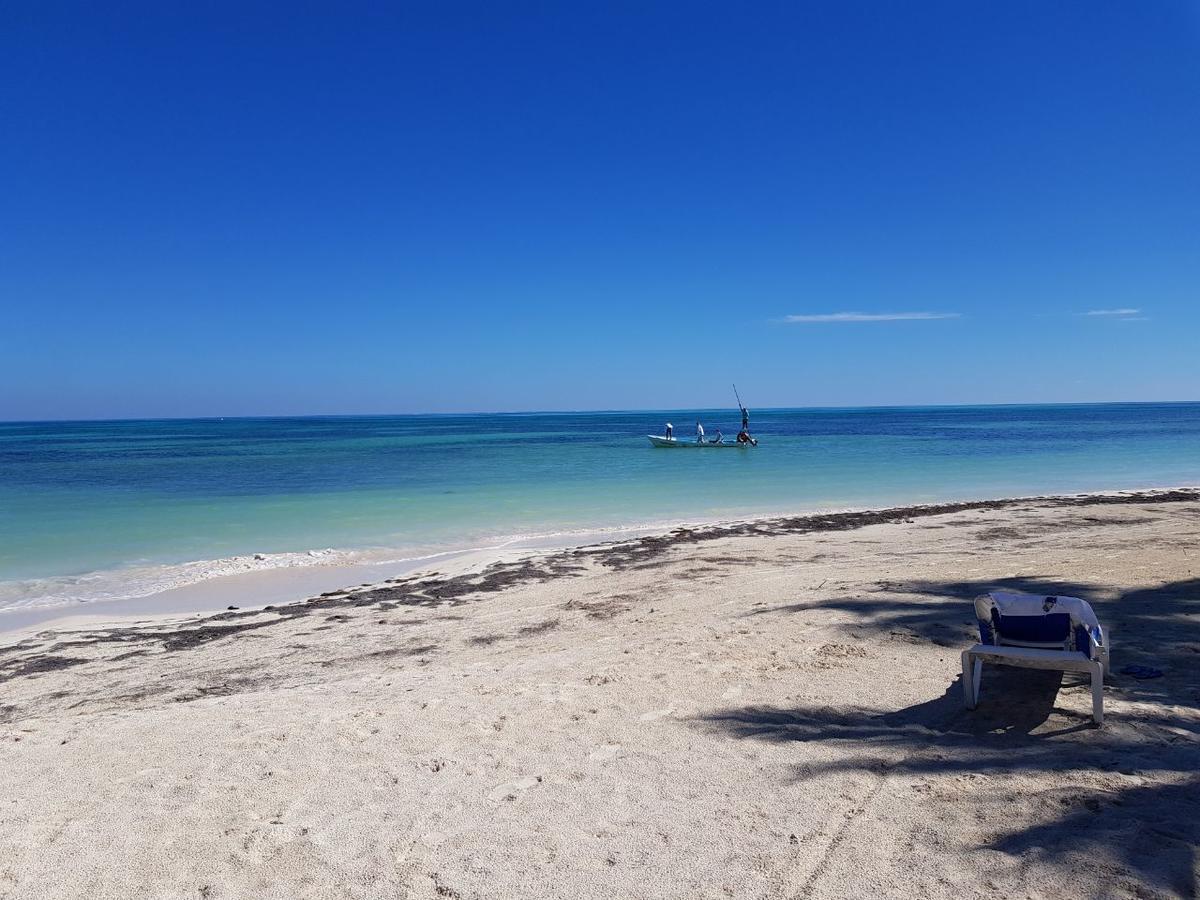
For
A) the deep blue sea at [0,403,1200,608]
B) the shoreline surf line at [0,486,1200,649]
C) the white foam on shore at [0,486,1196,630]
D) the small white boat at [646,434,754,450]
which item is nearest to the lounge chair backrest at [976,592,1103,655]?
the shoreline surf line at [0,486,1200,649]

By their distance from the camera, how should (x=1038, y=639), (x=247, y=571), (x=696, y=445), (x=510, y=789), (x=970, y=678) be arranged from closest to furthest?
(x=510, y=789)
(x=970, y=678)
(x=1038, y=639)
(x=247, y=571)
(x=696, y=445)

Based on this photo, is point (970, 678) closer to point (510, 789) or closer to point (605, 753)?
point (605, 753)

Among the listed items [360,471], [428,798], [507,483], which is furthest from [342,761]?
[360,471]

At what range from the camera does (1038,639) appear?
5.27m

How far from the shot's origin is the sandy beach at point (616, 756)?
11.3 feet

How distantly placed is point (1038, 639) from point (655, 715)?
2.69m

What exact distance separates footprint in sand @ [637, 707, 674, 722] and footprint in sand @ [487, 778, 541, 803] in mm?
1088

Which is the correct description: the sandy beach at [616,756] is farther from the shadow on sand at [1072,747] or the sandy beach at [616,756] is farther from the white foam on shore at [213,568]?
the white foam on shore at [213,568]

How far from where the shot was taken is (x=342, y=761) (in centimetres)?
475

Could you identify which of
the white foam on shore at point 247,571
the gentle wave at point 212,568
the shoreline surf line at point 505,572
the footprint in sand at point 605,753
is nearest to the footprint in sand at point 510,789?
the footprint in sand at point 605,753

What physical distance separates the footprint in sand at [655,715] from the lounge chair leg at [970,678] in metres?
1.96

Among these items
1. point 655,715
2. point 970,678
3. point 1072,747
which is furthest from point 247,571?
point 1072,747

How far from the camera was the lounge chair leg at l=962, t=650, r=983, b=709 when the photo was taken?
16.5 feet

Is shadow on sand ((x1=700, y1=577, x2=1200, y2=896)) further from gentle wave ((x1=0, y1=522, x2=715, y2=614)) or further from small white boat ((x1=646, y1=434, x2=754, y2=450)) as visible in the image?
small white boat ((x1=646, y1=434, x2=754, y2=450))
